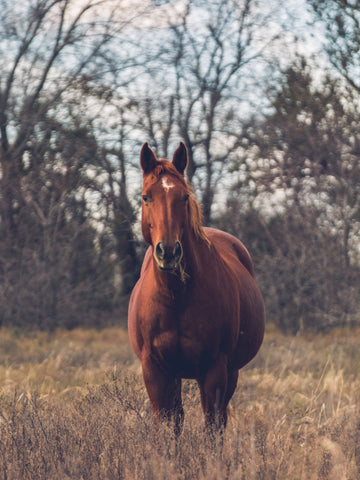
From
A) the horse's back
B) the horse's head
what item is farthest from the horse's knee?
the horse's head

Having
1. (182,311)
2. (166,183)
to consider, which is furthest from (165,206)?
(182,311)

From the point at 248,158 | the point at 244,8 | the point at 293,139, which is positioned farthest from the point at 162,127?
the point at 244,8

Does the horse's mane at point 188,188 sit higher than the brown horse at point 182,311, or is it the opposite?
the horse's mane at point 188,188

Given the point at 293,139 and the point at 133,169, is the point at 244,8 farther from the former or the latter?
the point at 133,169

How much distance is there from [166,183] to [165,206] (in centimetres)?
17

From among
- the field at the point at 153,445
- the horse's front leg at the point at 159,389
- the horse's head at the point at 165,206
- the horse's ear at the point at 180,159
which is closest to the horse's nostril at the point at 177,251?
the horse's head at the point at 165,206

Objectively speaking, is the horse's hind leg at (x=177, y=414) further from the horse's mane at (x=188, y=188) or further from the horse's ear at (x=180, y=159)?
the horse's ear at (x=180, y=159)

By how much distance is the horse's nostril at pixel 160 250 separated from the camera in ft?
9.21

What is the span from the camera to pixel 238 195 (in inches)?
469

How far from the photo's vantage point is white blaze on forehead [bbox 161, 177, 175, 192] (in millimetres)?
3049

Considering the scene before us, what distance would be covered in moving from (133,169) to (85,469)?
870 centimetres

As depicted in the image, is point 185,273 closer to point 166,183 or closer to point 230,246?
point 166,183

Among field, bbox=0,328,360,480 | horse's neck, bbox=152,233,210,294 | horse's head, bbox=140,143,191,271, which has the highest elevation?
horse's head, bbox=140,143,191,271

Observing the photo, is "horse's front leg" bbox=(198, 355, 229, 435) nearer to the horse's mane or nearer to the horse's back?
the horse's back
